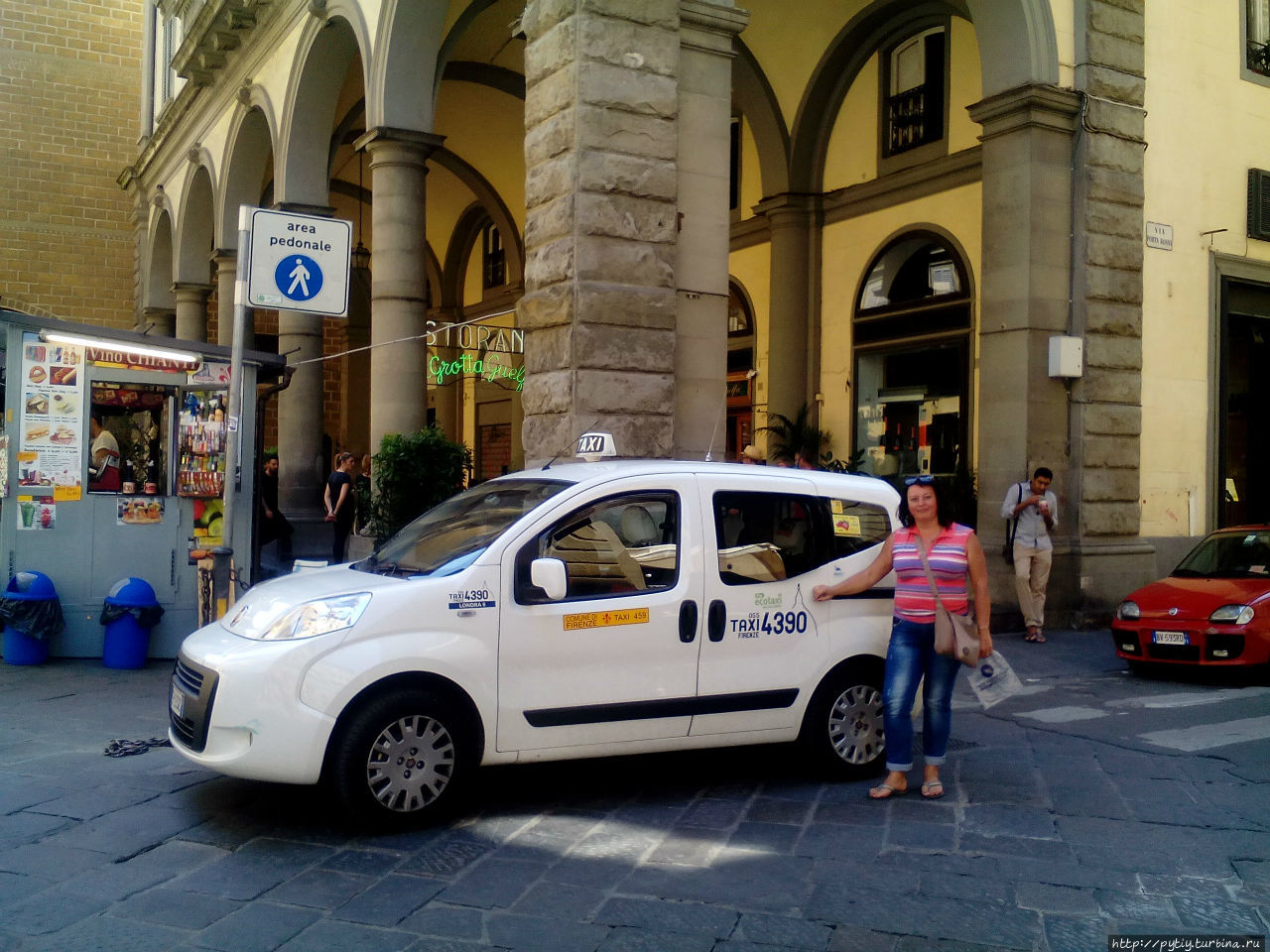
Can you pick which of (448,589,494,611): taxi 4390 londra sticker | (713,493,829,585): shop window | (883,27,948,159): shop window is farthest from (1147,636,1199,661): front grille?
(883,27,948,159): shop window

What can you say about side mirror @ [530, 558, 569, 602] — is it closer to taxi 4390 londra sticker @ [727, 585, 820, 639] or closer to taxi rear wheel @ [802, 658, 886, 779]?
taxi 4390 londra sticker @ [727, 585, 820, 639]

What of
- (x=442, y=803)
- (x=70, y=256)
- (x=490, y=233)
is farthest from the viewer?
(x=70, y=256)

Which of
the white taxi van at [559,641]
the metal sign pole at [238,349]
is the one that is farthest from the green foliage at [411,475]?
the white taxi van at [559,641]

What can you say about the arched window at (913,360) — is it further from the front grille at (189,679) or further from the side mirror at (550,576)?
the front grille at (189,679)

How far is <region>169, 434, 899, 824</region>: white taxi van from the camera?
5.12m

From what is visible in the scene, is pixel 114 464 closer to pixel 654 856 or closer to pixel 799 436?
pixel 654 856

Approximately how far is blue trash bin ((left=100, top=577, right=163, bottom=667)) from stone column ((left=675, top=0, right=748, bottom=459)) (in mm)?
4771

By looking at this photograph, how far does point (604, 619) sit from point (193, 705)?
197 cm

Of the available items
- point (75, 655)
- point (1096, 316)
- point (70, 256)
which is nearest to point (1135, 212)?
point (1096, 316)

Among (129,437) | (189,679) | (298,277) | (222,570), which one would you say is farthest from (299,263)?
(189,679)

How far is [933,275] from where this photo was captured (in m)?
16.0

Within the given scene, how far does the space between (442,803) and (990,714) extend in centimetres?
486

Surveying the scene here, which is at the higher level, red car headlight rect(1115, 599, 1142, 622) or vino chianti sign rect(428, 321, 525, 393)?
vino chianti sign rect(428, 321, 525, 393)

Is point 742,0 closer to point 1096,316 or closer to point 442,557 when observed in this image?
point 1096,316
